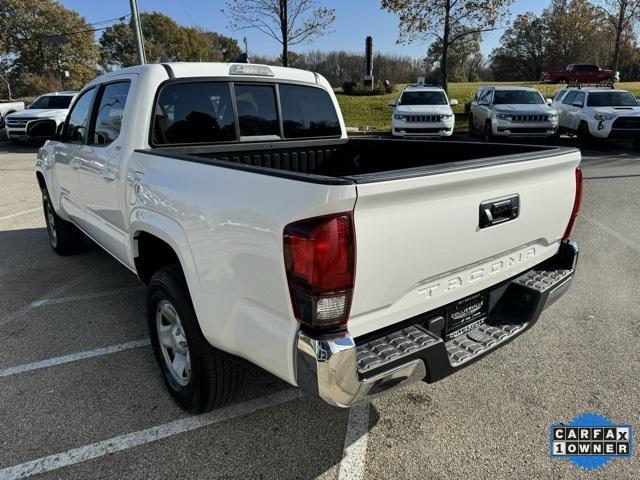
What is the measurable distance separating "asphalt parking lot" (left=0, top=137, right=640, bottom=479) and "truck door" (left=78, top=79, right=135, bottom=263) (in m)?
0.79

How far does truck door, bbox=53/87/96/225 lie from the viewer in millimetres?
4098

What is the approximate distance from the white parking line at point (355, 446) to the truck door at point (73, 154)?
10.2 ft

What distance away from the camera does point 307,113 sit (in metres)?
4.16

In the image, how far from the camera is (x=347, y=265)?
1.76m

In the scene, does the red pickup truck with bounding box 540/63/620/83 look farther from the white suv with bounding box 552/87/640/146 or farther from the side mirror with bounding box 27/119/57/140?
the side mirror with bounding box 27/119/57/140

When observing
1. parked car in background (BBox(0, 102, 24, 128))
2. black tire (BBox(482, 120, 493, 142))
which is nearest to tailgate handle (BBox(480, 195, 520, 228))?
black tire (BBox(482, 120, 493, 142))

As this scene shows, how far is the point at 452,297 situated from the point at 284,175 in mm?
1044

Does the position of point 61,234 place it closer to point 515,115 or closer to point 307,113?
point 307,113

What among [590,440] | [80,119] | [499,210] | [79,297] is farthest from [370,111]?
[590,440]

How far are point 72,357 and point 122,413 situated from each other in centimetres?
90

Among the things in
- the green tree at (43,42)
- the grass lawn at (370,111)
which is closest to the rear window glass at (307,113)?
the grass lawn at (370,111)

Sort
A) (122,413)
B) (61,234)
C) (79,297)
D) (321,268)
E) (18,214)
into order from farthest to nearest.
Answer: (18,214) < (61,234) < (79,297) < (122,413) < (321,268)

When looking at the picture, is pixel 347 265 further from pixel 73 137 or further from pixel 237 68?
pixel 73 137

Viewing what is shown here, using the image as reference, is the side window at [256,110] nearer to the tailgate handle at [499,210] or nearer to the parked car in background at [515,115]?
the tailgate handle at [499,210]
